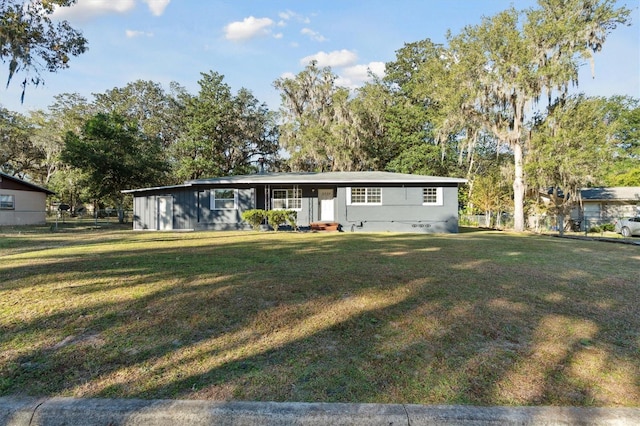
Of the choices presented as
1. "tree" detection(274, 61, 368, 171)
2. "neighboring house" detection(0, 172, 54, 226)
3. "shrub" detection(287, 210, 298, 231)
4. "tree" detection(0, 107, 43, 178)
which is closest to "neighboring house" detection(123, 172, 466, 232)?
"shrub" detection(287, 210, 298, 231)

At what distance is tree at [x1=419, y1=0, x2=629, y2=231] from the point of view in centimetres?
1853

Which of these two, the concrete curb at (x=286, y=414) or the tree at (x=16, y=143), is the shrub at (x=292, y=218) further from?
the tree at (x=16, y=143)

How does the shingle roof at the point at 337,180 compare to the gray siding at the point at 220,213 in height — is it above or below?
above

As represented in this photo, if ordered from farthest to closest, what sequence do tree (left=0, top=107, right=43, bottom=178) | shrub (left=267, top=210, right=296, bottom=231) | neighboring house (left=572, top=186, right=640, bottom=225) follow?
1. tree (left=0, top=107, right=43, bottom=178)
2. neighboring house (left=572, top=186, right=640, bottom=225)
3. shrub (left=267, top=210, right=296, bottom=231)

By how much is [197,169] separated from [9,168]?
25.3m

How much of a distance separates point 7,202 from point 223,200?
50.2 feet

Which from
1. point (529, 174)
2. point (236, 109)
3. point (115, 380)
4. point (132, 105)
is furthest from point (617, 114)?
point (132, 105)

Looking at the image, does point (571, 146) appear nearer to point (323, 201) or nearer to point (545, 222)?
point (545, 222)

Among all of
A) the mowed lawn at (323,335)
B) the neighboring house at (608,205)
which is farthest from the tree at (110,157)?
the neighboring house at (608,205)

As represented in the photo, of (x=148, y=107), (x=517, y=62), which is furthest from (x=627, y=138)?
(x=148, y=107)

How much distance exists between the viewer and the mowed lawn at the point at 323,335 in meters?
2.50

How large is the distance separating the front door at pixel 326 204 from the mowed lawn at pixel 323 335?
13.0 metres

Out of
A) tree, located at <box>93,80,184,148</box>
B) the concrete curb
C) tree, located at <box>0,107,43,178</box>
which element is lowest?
the concrete curb

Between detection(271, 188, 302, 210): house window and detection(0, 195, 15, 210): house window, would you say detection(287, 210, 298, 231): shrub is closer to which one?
detection(271, 188, 302, 210): house window
